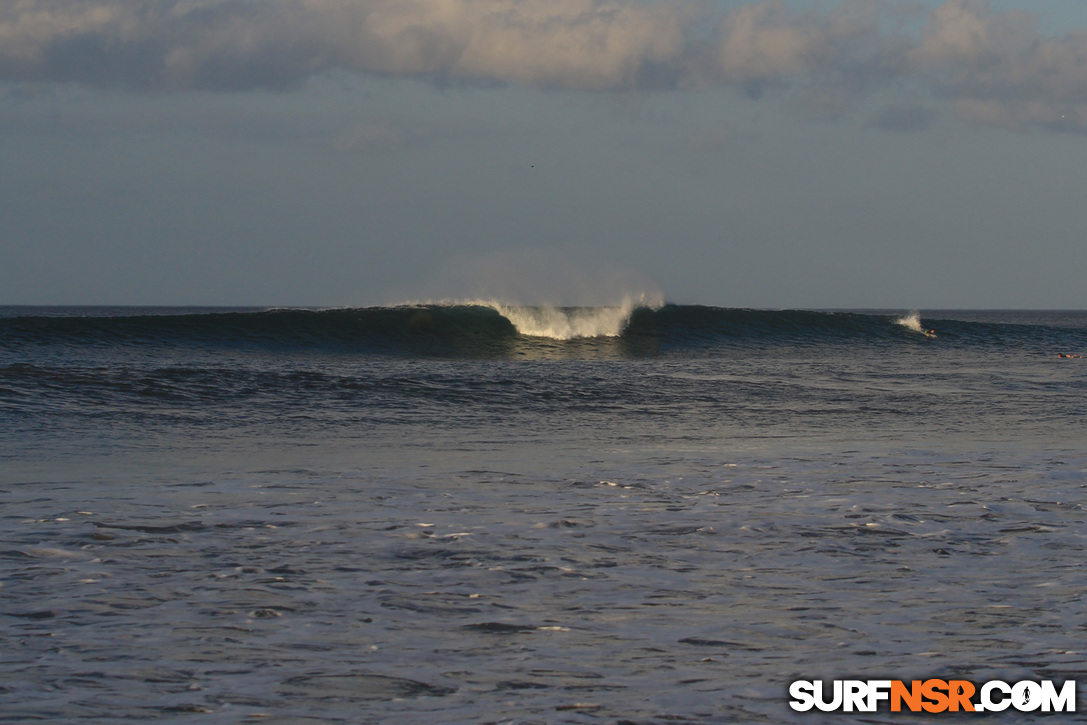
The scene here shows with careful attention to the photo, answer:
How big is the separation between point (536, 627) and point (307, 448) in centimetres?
497

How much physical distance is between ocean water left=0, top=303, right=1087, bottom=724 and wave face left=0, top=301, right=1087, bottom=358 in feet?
28.3

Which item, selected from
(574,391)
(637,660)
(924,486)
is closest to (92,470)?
(637,660)

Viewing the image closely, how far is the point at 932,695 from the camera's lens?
277 cm

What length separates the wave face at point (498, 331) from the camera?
65.3 ft

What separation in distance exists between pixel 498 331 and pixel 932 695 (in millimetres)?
22151

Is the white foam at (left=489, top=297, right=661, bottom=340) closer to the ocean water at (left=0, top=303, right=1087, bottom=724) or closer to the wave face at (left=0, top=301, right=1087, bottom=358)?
the wave face at (left=0, top=301, right=1087, bottom=358)

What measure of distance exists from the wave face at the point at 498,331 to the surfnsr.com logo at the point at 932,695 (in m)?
16.9

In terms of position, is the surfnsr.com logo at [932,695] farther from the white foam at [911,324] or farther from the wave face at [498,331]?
the white foam at [911,324]

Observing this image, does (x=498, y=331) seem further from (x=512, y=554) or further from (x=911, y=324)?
(x=512, y=554)

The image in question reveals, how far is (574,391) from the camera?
12.7m

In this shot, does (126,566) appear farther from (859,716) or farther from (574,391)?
(574,391)

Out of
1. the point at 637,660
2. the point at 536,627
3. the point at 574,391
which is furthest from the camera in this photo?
the point at 574,391

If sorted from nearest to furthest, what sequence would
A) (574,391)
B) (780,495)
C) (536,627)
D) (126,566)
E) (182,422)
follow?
→ 1. (536,627)
2. (126,566)
3. (780,495)
4. (182,422)
5. (574,391)

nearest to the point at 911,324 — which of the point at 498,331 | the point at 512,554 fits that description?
the point at 498,331
